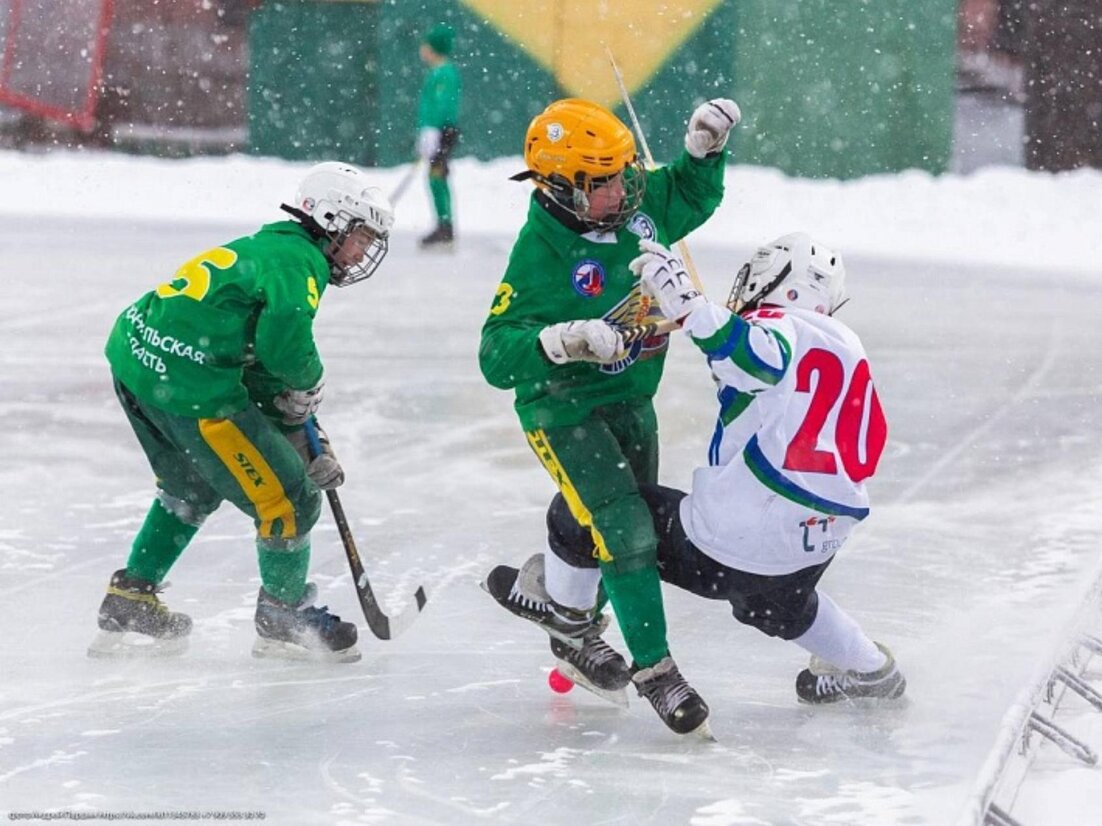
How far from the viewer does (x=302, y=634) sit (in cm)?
412

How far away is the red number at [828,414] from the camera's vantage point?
11.3 ft

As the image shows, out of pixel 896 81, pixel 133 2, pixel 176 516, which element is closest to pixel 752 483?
pixel 176 516

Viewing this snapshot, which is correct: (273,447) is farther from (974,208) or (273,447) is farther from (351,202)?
(974,208)

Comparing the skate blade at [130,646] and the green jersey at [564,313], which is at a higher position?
the green jersey at [564,313]

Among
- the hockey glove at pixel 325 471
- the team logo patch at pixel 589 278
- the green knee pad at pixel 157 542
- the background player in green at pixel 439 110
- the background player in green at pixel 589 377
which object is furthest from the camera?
the background player in green at pixel 439 110

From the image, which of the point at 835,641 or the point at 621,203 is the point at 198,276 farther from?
the point at 835,641

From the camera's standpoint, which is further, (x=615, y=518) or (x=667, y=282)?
(x=615, y=518)

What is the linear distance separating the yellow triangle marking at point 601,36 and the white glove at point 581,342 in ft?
38.7

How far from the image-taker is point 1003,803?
132 inches

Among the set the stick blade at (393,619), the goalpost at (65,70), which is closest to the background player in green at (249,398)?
the stick blade at (393,619)

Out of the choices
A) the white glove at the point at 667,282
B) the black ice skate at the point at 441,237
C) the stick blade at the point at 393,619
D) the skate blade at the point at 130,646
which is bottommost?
the black ice skate at the point at 441,237

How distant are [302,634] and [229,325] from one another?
0.71 metres

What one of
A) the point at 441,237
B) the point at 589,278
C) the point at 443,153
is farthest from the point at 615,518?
the point at 443,153

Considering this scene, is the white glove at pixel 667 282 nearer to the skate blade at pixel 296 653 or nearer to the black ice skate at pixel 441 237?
the skate blade at pixel 296 653
